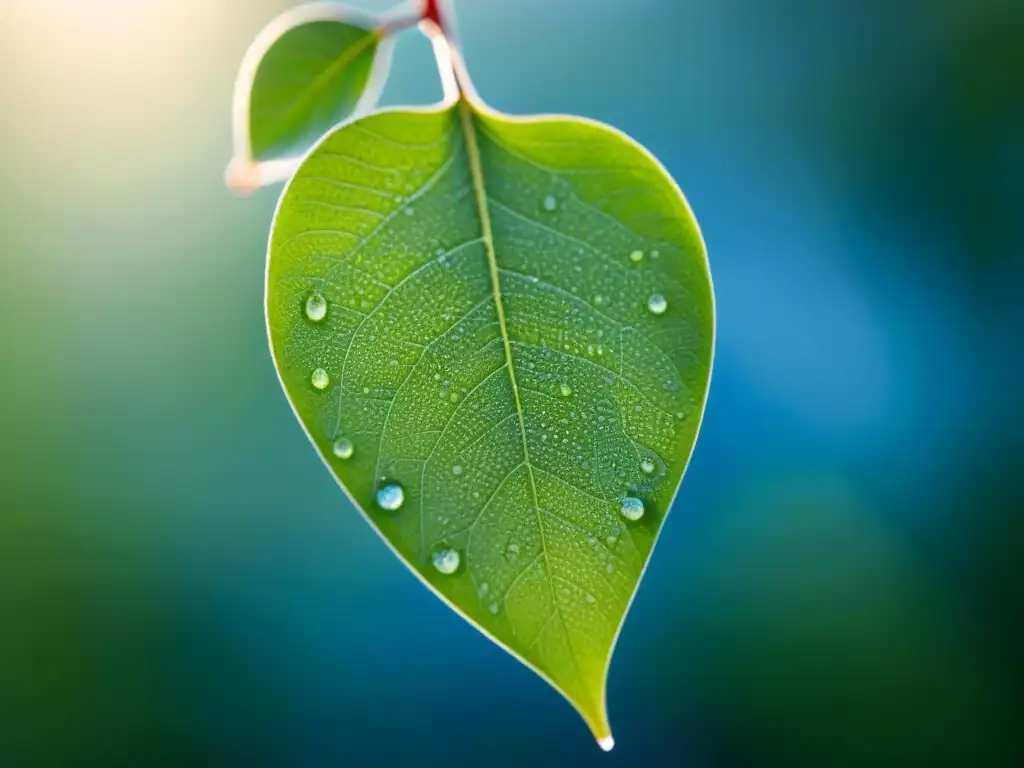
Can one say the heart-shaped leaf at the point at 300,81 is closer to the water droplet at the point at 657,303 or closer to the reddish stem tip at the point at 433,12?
the reddish stem tip at the point at 433,12

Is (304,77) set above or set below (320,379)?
above

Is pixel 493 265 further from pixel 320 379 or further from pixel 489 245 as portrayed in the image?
pixel 320 379

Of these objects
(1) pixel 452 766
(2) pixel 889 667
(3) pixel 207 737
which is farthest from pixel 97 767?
(2) pixel 889 667

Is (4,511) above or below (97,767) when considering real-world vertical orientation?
above

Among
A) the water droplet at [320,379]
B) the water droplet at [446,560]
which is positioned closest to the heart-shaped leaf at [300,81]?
the water droplet at [320,379]

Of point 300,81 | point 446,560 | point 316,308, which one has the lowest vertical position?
point 446,560

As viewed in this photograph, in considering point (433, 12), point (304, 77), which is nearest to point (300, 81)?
point (304, 77)

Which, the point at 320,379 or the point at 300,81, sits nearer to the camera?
the point at 320,379

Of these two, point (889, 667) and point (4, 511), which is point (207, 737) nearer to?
point (4, 511)
